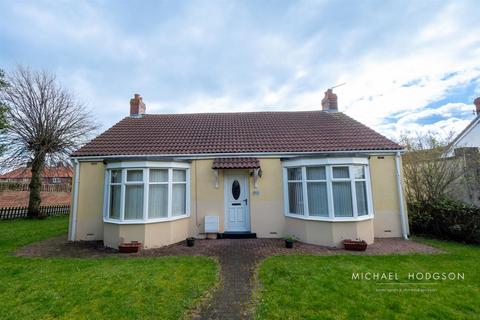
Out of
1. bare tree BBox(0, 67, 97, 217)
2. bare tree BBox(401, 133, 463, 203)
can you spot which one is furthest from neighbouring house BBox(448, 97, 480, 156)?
bare tree BBox(0, 67, 97, 217)

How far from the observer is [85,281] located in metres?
4.95

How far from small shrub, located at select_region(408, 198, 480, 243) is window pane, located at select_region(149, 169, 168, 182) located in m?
11.1

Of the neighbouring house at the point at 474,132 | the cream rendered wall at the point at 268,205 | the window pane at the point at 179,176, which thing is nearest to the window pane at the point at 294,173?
the cream rendered wall at the point at 268,205

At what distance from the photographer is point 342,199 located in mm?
7855

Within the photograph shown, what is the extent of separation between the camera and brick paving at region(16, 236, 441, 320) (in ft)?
15.5

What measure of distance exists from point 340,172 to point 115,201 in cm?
892

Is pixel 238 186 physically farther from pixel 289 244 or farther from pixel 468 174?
pixel 468 174

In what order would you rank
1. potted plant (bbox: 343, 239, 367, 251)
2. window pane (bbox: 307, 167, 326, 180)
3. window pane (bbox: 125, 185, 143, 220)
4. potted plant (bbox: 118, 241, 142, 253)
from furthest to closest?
1. window pane (bbox: 307, 167, 326, 180)
2. window pane (bbox: 125, 185, 143, 220)
3. potted plant (bbox: 118, 241, 142, 253)
4. potted plant (bbox: 343, 239, 367, 251)

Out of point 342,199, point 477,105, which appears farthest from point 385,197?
point 477,105

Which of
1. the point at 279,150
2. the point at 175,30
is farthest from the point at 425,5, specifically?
the point at 175,30

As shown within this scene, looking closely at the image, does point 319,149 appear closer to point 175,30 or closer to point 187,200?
point 187,200

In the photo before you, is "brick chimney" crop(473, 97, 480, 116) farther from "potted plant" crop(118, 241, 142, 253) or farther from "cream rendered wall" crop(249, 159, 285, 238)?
"potted plant" crop(118, 241, 142, 253)

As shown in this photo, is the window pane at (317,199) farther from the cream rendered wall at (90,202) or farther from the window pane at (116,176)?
the cream rendered wall at (90,202)

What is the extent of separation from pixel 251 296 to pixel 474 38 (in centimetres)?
1361
